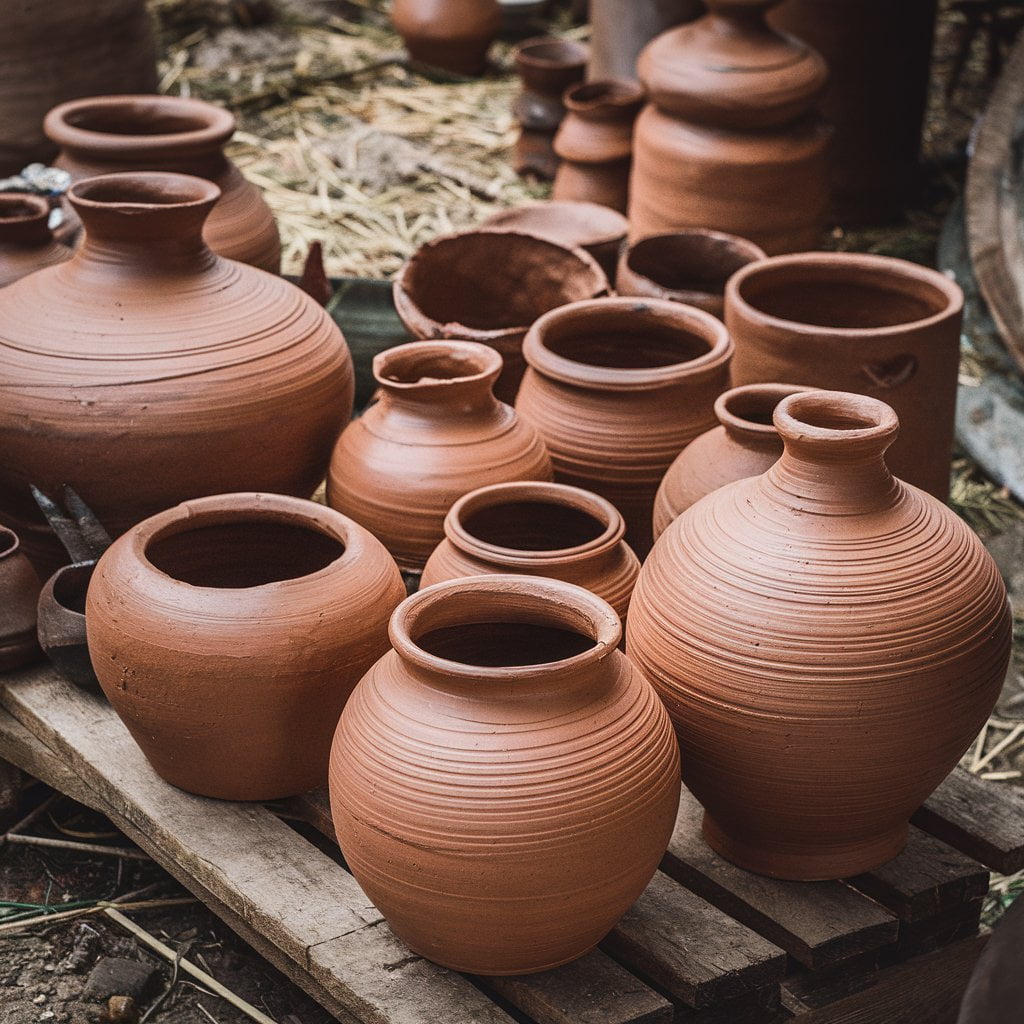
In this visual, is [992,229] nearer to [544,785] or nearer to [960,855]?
[960,855]

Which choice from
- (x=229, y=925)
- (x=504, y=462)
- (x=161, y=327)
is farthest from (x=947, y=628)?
(x=161, y=327)

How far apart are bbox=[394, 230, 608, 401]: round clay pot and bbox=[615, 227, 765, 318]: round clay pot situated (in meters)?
0.16

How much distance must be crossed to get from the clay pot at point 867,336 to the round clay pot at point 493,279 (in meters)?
0.48

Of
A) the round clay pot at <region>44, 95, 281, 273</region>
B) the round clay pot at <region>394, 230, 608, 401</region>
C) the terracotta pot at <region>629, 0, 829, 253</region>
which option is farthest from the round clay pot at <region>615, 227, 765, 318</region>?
the round clay pot at <region>44, 95, 281, 273</region>

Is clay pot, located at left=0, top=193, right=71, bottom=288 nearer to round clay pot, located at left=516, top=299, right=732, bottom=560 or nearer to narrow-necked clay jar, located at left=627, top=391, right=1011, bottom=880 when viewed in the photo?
round clay pot, located at left=516, top=299, right=732, bottom=560

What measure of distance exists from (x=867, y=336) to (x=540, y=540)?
90 centimetres

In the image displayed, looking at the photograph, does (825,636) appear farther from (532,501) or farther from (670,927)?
(532,501)

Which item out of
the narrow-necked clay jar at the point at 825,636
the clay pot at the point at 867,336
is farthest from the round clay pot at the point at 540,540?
the clay pot at the point at 867,336

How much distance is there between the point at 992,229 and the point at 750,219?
89 cm

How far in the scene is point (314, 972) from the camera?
7.38 feet

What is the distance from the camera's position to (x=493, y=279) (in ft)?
13.1

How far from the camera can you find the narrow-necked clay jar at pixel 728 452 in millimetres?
2658

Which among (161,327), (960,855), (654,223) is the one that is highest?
(161,327)

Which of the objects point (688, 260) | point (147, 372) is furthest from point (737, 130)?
point (147, 372)
